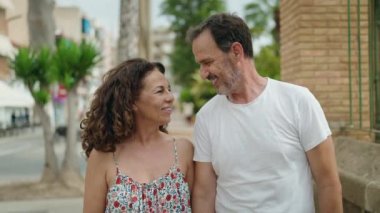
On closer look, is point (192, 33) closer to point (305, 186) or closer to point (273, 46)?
point (305, 186)

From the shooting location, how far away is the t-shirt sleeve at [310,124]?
8.05 feet

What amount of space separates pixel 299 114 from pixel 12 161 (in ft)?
57.0

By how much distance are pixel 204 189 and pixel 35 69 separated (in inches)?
347

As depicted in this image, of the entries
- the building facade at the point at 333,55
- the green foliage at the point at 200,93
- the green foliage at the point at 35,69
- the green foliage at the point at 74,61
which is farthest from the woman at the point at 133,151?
the green foliage at the point at 200,93

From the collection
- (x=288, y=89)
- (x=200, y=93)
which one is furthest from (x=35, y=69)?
(x=200, y=93)

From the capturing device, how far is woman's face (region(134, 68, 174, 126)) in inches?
104

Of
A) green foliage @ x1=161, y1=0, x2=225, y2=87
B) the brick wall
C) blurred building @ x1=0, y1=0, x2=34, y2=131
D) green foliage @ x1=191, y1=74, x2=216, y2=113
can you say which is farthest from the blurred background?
green foliage @ x1=161, y1=0, x2=225, y2=87

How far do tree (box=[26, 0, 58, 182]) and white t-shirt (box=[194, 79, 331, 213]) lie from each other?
8703 millimetres

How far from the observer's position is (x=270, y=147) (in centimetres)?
248

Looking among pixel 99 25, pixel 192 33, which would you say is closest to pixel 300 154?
pixel 192 33

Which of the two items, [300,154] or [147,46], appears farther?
[147,46]

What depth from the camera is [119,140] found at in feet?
8.82

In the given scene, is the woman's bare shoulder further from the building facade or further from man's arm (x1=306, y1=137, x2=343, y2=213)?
the building facade

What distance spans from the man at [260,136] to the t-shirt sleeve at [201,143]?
38 mm
